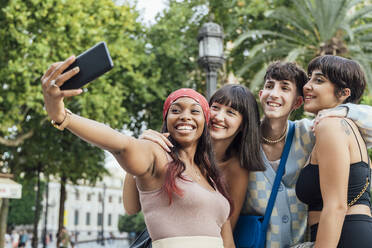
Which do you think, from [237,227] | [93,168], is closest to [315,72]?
[237,227]

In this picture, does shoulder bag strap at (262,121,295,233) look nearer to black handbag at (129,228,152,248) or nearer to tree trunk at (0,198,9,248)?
black handbag at (129,228,152,248)

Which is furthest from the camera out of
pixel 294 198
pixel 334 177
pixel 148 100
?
pixel 148 100

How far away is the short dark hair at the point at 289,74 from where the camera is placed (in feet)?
11.2

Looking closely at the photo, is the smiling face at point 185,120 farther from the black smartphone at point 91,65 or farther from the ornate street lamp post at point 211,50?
the ornate street lamp post at point 211,50

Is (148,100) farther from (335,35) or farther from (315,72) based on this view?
(315,72)

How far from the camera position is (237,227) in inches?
131

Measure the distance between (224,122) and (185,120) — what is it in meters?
0.67

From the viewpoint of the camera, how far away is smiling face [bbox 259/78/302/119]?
3402 mm

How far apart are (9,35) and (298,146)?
13129 mm

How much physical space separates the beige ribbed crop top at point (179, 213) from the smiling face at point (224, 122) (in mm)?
801

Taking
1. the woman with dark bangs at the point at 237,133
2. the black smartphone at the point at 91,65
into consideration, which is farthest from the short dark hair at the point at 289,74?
the black smartphone at the point at 91,65

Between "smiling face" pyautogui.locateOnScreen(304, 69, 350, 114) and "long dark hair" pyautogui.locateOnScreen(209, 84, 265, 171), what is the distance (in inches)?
16.0

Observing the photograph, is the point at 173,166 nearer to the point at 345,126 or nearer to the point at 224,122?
the point at 224,122

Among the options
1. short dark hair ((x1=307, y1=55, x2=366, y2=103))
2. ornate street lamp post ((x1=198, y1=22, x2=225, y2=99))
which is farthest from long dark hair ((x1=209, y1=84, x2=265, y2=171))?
ornate street lamp post ((x1=198, y1=22, x2=225, y2=99))
